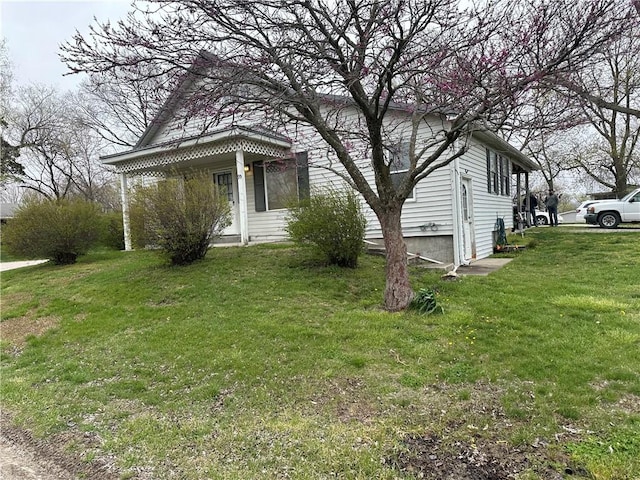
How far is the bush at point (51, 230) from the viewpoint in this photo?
10945 mm

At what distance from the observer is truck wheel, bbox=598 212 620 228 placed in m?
17.2

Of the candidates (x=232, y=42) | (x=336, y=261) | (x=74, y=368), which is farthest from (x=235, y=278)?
(x=232, y=42)

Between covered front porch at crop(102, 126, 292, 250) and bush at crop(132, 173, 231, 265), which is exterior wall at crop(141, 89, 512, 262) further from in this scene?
bush at crop(132, 173, 231, 265)

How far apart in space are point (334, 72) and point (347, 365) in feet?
12.6

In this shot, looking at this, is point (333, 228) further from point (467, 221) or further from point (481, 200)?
point (481, 200)

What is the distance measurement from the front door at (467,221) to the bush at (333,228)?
10.1ft

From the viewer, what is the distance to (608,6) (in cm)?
431

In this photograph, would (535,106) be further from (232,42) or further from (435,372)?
(232,42)

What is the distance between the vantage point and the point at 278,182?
1162cm

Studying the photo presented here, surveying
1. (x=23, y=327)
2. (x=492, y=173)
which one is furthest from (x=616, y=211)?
(x=23, y=327)

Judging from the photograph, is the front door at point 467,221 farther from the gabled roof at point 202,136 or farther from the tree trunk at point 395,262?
the tree trunk at point 395,262

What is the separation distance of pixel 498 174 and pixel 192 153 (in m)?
9.32

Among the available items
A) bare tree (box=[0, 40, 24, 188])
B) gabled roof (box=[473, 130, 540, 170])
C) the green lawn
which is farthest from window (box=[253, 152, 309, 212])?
bare tree (box=[0, 40, 24, 188])

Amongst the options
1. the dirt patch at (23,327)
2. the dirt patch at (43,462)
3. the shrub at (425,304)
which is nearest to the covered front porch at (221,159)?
the dirt patch at (23,327)
